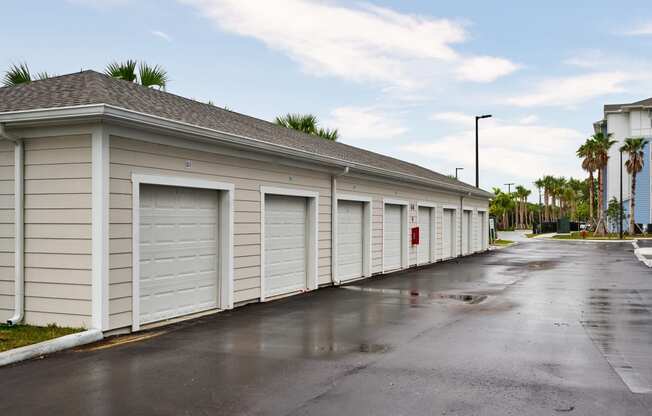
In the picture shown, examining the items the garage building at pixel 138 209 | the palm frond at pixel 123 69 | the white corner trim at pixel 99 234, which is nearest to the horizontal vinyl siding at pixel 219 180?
the garage building at pixel 138 209

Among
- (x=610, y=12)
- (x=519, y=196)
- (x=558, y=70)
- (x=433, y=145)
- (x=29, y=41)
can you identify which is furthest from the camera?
(x=519, y=196)

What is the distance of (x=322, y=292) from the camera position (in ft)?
43.0

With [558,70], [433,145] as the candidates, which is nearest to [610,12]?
[558,70]

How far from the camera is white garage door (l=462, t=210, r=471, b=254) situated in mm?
26234

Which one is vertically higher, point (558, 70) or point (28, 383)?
point (558, 70)

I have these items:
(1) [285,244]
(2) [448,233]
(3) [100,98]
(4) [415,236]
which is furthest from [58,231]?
(2) [448,233]

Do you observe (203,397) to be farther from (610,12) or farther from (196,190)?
(610,12)

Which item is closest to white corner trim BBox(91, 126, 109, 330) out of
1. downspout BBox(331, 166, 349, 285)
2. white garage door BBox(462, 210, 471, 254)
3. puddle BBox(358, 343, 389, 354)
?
puddle BBox(358, 343, 389, 354)

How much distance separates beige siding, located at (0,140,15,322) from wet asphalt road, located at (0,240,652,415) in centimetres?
228

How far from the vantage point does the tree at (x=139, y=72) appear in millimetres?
17359

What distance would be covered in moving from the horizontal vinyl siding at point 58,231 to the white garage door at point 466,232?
67.7ft

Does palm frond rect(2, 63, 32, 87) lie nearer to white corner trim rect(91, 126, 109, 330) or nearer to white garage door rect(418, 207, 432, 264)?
white corner trim rect(91, 126, 109, 330)

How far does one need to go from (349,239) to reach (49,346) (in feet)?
31.5

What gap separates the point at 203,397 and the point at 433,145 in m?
44.3
